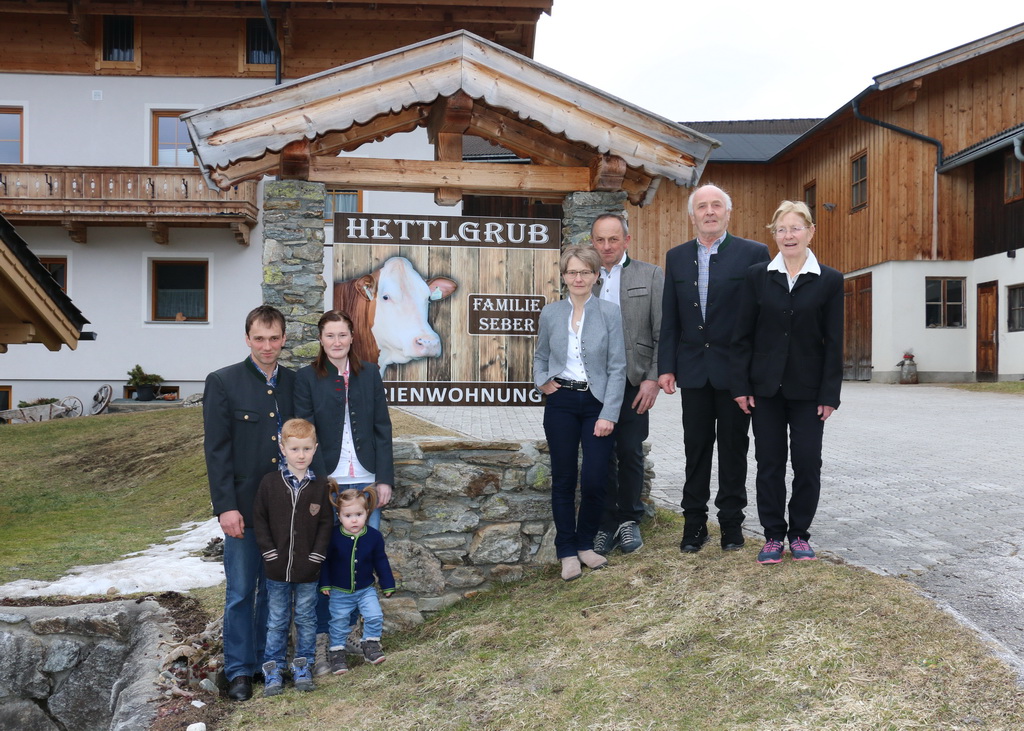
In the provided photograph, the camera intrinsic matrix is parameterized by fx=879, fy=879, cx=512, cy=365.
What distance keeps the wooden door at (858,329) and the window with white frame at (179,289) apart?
1558 cm

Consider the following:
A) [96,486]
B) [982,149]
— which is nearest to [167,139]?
[96,486]

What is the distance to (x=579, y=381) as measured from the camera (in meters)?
5.20

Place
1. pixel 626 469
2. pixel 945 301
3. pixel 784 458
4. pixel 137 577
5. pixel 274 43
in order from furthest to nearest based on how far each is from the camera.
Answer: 1. pixel 945 301
2. pixel 274 43
3. pixel 137 577
4. pixel 626 469
5. pixel 784 458

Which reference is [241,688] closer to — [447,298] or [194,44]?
[447,298]

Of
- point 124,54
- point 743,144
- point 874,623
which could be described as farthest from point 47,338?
point 743,144

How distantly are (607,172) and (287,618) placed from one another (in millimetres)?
3599

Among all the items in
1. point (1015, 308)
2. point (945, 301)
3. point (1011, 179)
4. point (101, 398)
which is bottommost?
point (101, 398)

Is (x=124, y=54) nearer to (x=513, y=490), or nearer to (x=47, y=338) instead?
(x=47, y=338)

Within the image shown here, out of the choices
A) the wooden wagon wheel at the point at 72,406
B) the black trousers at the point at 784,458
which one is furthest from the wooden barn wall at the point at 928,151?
the wooden wagon wheel at the point at 72,406

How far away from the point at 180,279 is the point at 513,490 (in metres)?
15.7

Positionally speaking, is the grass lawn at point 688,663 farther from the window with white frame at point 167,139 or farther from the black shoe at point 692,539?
the window with white frame at point 167,139

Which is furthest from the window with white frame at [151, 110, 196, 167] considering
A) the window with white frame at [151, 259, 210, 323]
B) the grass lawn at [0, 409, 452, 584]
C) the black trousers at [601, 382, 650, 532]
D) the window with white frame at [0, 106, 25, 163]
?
the black trousers at [601, 382, 650, 532]

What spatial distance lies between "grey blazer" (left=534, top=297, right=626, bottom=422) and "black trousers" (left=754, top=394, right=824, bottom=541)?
32.2 inches

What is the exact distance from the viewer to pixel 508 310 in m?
6.22
